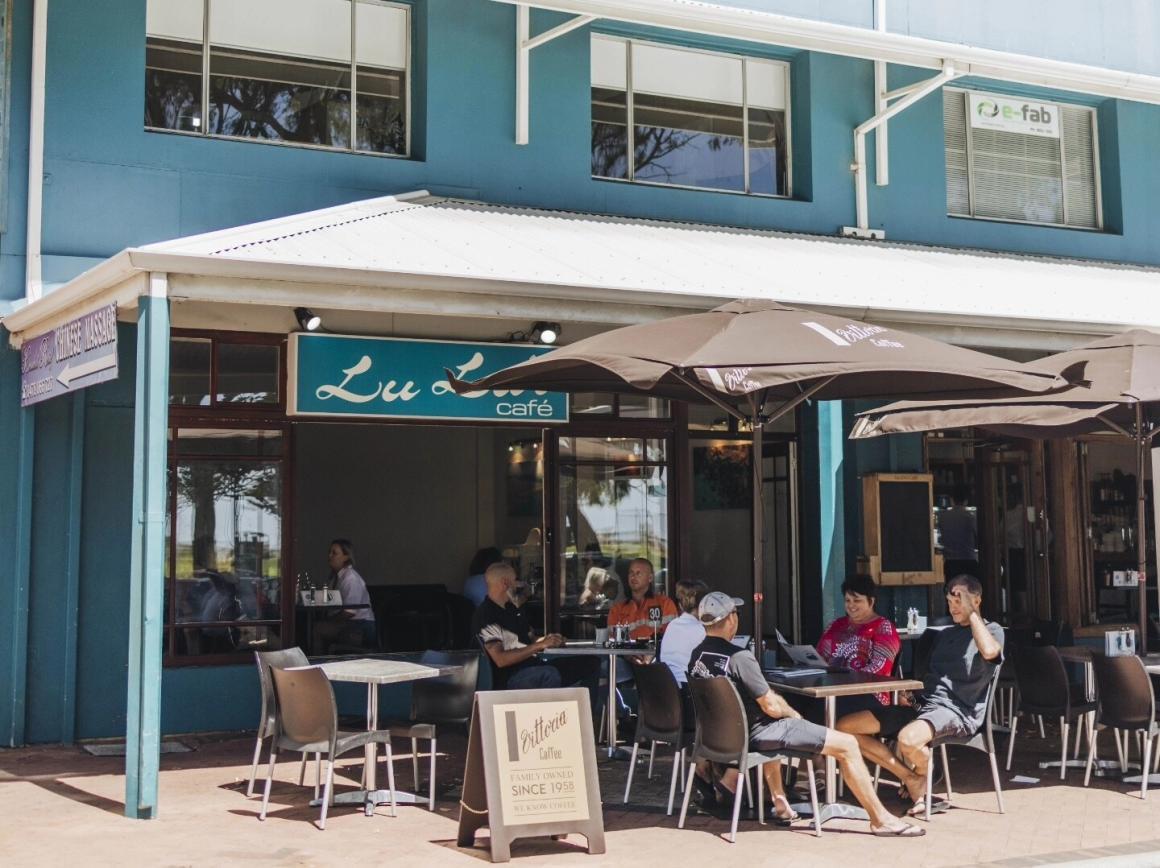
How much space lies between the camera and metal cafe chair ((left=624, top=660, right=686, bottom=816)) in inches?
310

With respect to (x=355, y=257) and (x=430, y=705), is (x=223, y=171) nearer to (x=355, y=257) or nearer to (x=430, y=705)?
(x=355, y=257)

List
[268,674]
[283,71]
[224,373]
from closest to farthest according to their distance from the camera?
1. [268,674]
2. [224,373]
3. [283,71]

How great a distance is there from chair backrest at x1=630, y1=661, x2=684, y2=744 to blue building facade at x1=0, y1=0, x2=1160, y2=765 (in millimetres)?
3160

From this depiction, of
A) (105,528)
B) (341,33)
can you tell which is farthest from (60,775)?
(341,33)

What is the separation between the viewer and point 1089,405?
9227mm

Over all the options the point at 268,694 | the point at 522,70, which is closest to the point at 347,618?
the point at 268,694

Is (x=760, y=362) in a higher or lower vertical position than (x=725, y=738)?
higher

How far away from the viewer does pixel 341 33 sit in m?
11.6

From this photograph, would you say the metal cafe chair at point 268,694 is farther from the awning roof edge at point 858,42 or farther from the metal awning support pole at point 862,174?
the metal awning support pole at point 862,174

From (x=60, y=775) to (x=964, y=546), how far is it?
344 inches

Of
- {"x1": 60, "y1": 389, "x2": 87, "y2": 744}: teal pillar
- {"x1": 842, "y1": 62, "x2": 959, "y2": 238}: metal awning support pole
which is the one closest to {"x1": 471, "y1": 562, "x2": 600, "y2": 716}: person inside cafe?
{"x1": 60, "y1": 389, "x2": 87, "y2": 744}: teal pillar

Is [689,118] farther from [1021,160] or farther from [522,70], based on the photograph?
[1021,160]

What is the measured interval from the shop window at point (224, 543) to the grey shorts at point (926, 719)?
16.1 feet

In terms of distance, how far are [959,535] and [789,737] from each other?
23.7 ft
